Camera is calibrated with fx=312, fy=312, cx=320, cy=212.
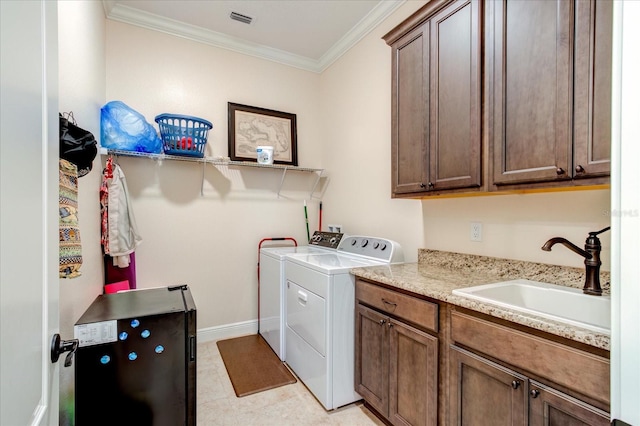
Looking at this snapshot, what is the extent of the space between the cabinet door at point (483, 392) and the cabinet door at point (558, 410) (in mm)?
31

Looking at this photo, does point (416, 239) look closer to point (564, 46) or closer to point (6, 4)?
point (564, 46)

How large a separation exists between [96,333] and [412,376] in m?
1.52

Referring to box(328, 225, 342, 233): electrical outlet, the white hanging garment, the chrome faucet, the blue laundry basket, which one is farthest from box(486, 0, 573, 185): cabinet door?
the white hanging garment

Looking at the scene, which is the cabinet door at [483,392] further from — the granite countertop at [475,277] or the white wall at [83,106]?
the white wall at [83,106]

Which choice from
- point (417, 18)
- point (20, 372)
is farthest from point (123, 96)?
point (20, 372)

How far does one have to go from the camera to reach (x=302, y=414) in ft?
6.49

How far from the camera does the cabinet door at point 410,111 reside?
1866 millimetres

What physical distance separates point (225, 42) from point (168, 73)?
0.66 meters

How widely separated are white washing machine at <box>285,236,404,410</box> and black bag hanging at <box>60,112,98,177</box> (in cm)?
135

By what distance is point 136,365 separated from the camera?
1503 millimetres

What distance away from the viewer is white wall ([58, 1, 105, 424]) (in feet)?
4.79

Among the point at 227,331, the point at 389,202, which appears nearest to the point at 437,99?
the point at 389,202

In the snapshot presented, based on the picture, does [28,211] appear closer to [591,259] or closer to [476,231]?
[591,259]

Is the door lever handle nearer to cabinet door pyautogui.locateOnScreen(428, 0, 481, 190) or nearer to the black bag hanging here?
the black bag hanging
